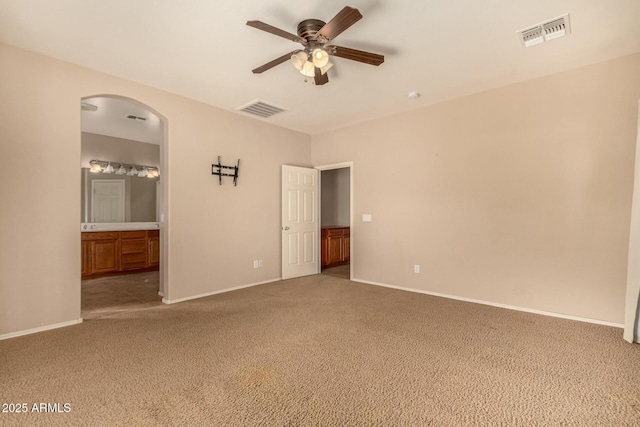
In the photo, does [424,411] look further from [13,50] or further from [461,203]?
[13,50]

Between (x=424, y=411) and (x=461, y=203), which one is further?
(x=461, y=203)

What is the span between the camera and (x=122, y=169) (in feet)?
20.5

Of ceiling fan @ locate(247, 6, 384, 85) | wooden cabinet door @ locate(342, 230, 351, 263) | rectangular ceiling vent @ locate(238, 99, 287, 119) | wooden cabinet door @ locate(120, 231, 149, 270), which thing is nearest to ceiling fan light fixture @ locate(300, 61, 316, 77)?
ceiling fan @ locate(247, 6, 384, 85)

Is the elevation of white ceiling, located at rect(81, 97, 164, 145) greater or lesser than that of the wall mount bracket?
greater

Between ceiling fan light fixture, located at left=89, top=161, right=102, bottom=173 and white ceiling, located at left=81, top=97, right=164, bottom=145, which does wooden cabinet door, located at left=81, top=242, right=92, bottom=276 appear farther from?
white ceiling, located at left=81, top=97, right=164, bottom=145

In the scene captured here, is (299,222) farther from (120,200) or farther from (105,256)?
(120,200)

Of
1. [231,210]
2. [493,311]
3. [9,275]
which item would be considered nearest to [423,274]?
[493,311]

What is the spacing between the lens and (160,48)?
2877mm

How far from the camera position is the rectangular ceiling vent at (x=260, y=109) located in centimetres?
428

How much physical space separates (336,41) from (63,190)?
3128mm

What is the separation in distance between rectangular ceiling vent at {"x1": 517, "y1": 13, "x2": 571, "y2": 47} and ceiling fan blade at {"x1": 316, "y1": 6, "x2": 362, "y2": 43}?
162 cm

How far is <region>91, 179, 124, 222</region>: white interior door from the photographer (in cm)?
593

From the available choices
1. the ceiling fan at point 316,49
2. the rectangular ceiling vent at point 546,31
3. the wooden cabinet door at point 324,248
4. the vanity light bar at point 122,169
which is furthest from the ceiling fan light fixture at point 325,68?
the vanity light bar at point 122,169

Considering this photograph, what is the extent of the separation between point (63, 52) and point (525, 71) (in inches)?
188
